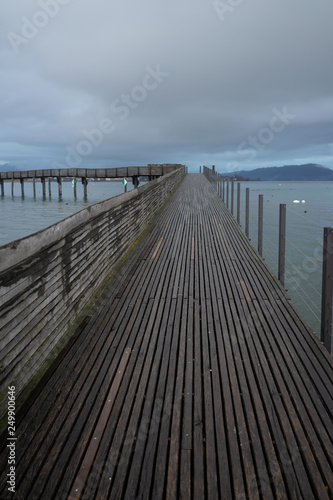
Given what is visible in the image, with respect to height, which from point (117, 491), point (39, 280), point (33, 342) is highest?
point (39, 280)

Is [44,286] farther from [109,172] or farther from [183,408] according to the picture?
[109,172]

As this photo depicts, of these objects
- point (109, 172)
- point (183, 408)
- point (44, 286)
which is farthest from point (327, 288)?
point (109, 172)

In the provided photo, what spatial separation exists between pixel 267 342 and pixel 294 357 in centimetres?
41

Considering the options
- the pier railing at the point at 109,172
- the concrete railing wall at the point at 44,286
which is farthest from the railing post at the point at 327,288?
the pier railing at the point at 109,172

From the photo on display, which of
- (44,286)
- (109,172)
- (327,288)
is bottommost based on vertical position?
(327,288)

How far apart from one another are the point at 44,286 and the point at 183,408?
6.25 feet

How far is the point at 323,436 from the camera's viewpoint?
9.46 feet

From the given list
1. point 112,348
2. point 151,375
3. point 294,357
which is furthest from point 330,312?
point 112,348

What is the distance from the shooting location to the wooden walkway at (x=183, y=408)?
2.51 meters

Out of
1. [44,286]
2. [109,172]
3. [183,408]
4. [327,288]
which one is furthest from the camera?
[109,172]

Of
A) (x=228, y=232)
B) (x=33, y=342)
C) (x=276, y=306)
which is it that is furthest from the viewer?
(x=228, y=232)

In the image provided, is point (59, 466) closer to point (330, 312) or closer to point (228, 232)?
point (330, 312)

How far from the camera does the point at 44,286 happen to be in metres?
3.95

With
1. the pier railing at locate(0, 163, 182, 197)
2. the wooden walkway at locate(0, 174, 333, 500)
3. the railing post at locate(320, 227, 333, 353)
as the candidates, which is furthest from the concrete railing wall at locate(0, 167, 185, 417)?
the pier railing at locate(0, 163, 182, 197)
